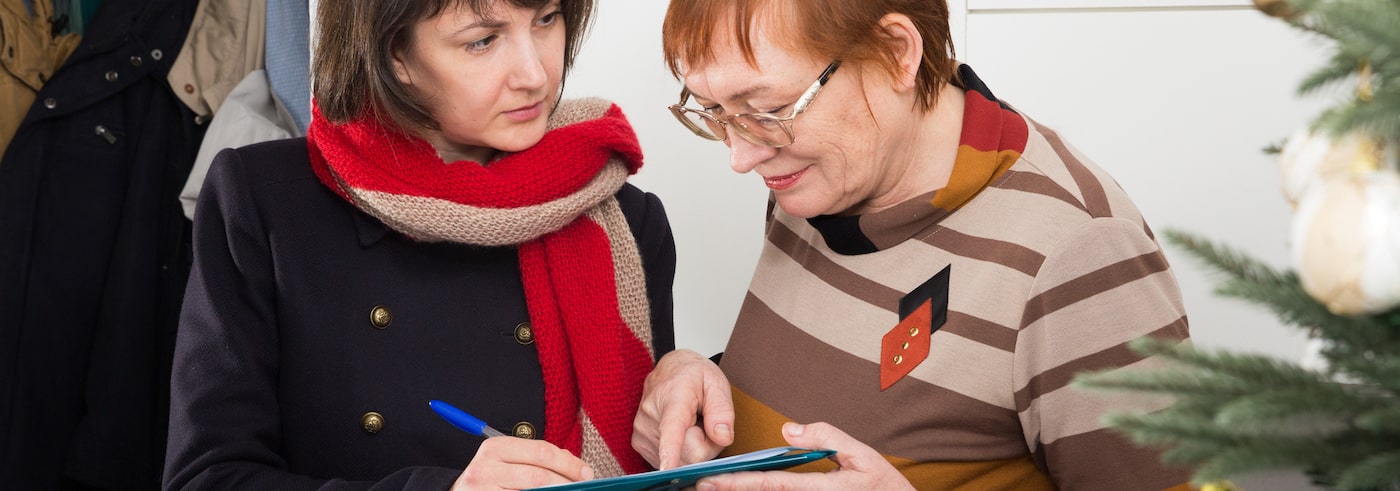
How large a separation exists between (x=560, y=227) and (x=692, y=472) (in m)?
0.57

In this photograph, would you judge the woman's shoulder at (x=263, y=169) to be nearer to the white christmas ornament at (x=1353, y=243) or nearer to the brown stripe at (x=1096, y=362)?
the brown stripe at (x=1096, y=362)

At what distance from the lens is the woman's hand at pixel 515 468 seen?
116 centimetres

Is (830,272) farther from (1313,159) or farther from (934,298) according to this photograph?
(1313,159)

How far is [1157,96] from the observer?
6.61 feet

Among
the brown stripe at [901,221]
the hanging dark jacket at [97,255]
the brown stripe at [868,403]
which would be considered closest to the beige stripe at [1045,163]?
the brown stripe at [901,221]

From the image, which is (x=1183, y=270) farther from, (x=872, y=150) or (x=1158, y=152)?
(x=872, y=150)

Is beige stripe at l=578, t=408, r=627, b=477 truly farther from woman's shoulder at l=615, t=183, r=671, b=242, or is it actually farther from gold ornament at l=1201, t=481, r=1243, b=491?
gold ornament at l=1201, t=481, r=1243, b=491

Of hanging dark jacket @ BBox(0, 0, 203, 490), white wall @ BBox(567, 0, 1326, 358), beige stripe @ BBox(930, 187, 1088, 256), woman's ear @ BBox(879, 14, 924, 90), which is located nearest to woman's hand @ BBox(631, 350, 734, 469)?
beige stripe @ BBox(930, 187, 1088, 256)

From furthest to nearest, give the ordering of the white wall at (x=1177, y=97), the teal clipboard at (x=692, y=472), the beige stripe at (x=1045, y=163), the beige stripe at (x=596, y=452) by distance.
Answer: the white wall at (x=1177, y=97)
the beige stripe at (x=596, y=452)
the beige stripe at (x=1045, y=163)
the teal clipboard at (x=692, y=472)

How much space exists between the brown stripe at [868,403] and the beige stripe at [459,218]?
1.03 ft

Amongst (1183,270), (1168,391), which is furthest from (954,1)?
(1168,391)

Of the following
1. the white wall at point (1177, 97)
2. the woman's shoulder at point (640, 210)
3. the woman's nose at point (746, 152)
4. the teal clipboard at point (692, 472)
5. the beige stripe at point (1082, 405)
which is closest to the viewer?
the teal clipboard at point (692, 472)

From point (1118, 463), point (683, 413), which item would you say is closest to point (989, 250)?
point (1118, 463)

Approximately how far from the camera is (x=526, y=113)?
1.47 m
